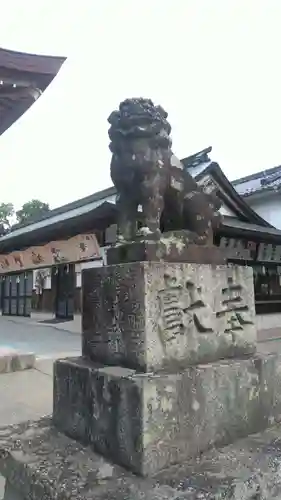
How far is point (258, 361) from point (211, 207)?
91 cm

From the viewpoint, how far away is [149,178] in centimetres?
204

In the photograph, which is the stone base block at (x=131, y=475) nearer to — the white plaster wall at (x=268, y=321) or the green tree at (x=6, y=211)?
the white plaster wall at (x=268, y=321)

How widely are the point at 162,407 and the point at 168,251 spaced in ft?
2.40

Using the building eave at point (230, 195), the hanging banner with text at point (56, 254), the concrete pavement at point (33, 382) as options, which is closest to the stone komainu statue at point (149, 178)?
the concrete pavement at point (33, 382)

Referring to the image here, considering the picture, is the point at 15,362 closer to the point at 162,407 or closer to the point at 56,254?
the point at 162,407

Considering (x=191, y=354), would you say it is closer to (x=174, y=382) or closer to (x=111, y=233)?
(x=174, y=382)

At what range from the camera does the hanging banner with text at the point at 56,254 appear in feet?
32.8

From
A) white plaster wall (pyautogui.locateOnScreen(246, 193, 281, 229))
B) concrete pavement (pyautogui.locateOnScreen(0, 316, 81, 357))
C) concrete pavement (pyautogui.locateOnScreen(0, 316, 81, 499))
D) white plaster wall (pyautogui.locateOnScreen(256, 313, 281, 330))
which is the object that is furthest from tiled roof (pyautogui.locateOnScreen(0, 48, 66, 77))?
white plaster wall (pyautogui.locateOnScreen(246, 193, 281, 229))

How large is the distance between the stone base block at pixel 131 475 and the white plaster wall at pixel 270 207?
1324 cm

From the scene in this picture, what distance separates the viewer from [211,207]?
231 centimetres

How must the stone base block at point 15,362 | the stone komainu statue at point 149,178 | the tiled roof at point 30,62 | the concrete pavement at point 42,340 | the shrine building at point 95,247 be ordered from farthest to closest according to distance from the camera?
1. the shrine building at point 95,247
2. the concrete pavement at point 42,340
3. the stone base block at point 15,362
4. the tiled roof at point 30,62
5. the stone komainu statue at point 149,178

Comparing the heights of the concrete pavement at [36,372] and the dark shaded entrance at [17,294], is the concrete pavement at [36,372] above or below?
below

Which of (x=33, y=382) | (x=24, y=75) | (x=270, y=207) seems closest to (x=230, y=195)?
(x=270, y=207)

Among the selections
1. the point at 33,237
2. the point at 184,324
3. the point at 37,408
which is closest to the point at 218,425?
the point at 184,324
